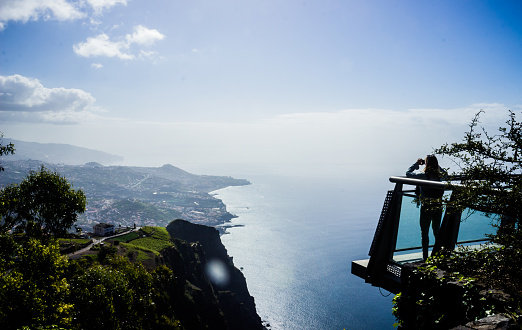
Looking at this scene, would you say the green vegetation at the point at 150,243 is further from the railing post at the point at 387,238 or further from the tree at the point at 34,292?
the railing post at the point at 387,238

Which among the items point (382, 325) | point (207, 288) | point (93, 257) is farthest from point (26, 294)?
point (382, 325)

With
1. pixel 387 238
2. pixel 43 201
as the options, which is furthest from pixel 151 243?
pixel 387 238

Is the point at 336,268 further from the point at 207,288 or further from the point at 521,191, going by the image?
the point at 521,191

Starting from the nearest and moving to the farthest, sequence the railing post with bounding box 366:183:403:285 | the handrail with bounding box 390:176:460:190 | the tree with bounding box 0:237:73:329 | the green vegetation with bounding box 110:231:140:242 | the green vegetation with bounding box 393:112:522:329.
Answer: the green vegetation with bounding box 393:112:522:329, the handrail with bounding box 390:176:460:190, the railing post with bounding box 366:183:403:285, the tree with bounding box 0:237:73:329, the green vegetation with bounding box 110:231:140:242

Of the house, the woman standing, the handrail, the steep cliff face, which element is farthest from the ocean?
the handrail

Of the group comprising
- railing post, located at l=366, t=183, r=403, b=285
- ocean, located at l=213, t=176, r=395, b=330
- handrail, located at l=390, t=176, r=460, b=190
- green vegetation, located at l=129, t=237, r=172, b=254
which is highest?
handrail, located at l=390, t=176, r=460, b=190

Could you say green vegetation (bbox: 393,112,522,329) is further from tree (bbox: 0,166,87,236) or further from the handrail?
tree (bbox: 0,166,87,236)
